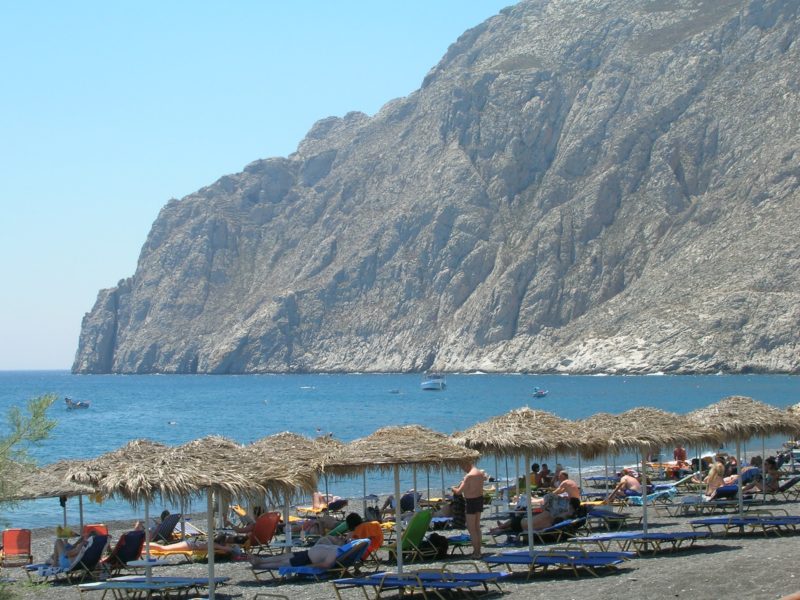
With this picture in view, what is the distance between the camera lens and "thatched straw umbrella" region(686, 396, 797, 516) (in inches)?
786

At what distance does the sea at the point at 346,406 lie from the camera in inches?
1827

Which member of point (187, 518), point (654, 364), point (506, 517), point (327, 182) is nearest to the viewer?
point (506, 517)

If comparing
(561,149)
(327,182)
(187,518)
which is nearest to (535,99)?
(561,149)

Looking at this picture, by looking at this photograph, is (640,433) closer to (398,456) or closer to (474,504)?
(474,504)

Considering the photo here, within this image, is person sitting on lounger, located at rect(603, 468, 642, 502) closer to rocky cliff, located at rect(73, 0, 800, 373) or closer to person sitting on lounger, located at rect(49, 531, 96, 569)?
person sitting on lounger, located at rect(49, 531, 96, 569)

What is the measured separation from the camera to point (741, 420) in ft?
66.4

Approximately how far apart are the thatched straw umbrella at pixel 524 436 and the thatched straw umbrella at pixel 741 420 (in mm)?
4111

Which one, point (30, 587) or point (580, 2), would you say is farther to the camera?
point (580, 2)

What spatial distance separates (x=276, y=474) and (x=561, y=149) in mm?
141241

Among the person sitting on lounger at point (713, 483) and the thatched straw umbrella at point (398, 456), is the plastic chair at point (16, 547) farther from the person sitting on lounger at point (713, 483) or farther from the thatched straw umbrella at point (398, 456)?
the person sitting on lounger at point (713, 483)

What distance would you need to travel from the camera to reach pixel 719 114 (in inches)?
5335

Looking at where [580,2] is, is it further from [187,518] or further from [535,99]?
[187,518]

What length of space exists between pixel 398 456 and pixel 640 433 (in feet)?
15.9

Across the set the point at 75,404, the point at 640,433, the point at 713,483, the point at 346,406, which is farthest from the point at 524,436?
the point at 75,404
